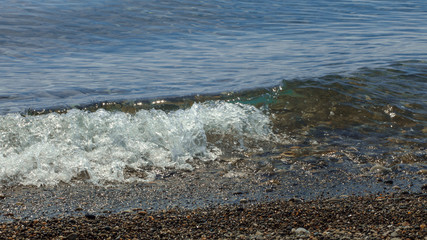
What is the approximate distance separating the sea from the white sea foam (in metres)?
0.02

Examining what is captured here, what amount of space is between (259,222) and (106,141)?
8.63 ft

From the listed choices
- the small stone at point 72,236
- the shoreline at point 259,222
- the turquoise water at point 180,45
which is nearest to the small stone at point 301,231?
the shoreline at point 259,222

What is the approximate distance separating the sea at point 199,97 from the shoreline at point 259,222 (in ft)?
3.11

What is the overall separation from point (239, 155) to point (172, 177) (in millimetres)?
1005

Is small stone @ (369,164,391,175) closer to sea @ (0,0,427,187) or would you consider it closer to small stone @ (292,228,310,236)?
sea @ (0,0,427,187)

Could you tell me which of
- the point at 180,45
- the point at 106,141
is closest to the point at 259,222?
the point at 106,141

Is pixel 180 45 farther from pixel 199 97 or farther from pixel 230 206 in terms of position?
pixel 230 206

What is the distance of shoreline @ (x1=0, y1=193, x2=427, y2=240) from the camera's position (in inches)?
148

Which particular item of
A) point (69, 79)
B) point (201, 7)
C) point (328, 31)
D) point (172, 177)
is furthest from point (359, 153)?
point (201, 7)

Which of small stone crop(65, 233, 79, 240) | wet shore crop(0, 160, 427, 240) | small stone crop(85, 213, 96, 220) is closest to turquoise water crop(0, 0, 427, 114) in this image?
wet shore crop(0, 160, 427, 240)

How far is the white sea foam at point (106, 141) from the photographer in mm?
5355

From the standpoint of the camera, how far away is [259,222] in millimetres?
4133

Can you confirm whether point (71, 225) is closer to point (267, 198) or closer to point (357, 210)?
point (267, 198)

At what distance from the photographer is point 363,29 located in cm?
1559
